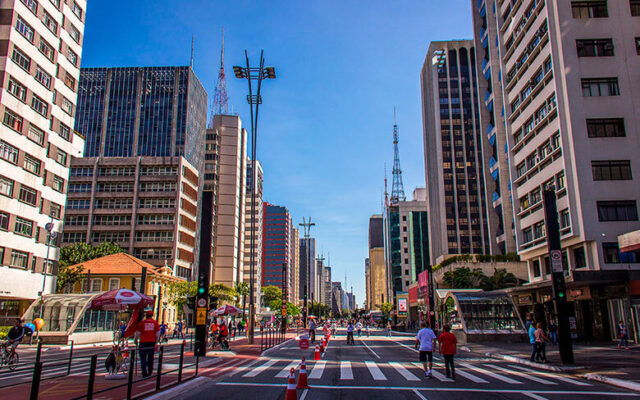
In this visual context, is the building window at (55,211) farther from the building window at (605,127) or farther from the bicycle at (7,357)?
the building window at (605,127)

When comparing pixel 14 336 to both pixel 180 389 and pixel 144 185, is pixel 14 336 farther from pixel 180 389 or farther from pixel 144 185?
pixel 144 185

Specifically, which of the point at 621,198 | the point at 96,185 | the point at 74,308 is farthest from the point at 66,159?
the point at 621,198

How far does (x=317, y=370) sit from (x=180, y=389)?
671 cm

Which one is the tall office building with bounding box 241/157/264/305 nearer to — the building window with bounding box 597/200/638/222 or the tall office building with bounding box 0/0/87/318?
the tall office building with bounding box 0/0/87/318

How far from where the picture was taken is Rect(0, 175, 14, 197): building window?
39.6m

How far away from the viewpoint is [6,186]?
40188 millimetres

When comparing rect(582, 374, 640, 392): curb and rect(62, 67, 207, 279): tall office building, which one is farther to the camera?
rect(62, 67, 207, 279): tall office building

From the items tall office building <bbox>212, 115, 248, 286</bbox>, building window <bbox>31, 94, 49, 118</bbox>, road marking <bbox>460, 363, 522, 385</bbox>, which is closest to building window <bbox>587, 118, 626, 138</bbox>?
road marking <bbox>460, 363, 522, 385</bbox>

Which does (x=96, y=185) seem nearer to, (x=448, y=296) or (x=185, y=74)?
(x=185, y=74)

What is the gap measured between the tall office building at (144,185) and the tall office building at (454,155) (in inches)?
2210

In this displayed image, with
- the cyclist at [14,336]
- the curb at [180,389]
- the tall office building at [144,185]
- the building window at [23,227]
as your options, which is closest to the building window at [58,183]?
the building window at [23,227]

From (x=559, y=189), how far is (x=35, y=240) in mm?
47721

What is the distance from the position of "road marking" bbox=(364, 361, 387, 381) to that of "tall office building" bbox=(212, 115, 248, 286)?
8714 centimetres

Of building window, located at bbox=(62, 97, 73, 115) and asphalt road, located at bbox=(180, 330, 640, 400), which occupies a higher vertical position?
building window, located at bbox=(62, 97, 73, 115)
